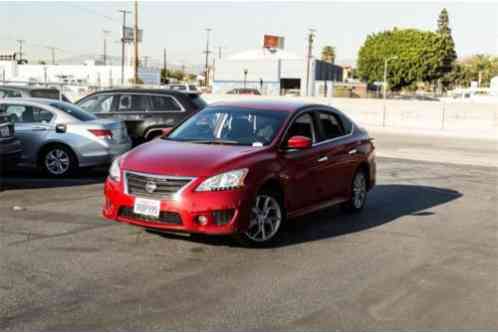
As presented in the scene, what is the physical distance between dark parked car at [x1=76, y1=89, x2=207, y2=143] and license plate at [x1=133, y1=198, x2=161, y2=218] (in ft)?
26.2

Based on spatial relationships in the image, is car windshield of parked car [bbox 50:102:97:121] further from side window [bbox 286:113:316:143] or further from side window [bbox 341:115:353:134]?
side window [bbox 286:113:316:143]

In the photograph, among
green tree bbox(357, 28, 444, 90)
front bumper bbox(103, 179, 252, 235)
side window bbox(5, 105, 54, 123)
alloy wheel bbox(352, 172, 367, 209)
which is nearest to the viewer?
front bumper bbox(103, 179, 252, 235)

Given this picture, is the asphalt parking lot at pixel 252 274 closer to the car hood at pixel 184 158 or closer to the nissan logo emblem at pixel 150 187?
the nissan logo emblem at pixel 150 187

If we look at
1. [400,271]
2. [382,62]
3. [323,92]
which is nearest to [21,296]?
[400,271]

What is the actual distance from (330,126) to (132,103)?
7.28 meters

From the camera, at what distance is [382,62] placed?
322 feet

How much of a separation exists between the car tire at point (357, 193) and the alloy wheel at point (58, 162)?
5.51 meters

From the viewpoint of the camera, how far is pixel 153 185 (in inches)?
271

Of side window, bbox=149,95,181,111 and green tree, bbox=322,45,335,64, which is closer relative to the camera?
side window, bbox=149,95,181,111

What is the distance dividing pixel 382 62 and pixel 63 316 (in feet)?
318

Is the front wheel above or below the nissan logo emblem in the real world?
below

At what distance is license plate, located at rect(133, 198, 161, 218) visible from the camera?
22.4 ft

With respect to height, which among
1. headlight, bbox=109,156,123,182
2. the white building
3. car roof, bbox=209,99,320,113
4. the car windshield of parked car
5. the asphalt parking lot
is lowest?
the asphalt parking lot

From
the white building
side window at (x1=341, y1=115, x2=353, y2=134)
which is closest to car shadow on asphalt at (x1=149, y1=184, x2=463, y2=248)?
side window at (x1=341, y1=115, x2=353, y2=134)
